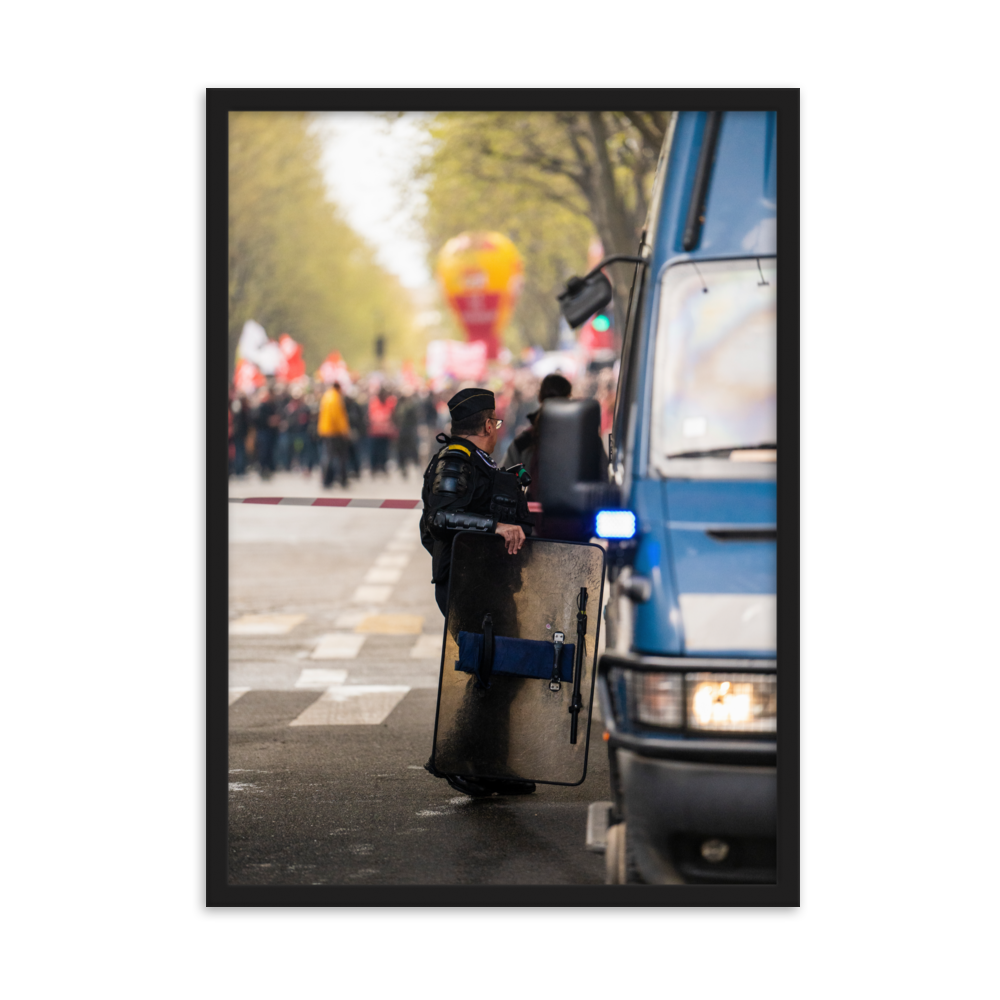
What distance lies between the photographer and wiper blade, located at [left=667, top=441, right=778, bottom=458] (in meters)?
5.18

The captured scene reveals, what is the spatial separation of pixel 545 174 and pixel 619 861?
35.6 meters

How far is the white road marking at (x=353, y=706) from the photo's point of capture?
30.7 feet

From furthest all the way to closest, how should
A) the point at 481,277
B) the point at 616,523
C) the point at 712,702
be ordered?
the point at 481,277
the point at 616,523
the point at 712,702

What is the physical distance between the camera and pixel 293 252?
69.4m

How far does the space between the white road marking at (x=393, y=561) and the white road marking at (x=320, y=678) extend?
22.6ft

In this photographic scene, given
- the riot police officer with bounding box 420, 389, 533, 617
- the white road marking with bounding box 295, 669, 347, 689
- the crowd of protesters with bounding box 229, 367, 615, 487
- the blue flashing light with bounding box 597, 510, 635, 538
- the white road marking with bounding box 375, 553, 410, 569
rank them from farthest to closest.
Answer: the crowd of protesters with bounding box 229, 367, 615, 487 → the white road marking with bounding box 375, 553, 410, 569 → the white road marking with bounding box 295, 669, 347, 689 → the riot police officer with bounding box 420, 389, 533, 617 → the blue flashing light with bounding box 597, 510, 635, 538

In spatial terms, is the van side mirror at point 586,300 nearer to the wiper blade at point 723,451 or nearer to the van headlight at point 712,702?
the wiper blade at point 723,451

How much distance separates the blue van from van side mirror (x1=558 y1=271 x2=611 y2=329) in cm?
83

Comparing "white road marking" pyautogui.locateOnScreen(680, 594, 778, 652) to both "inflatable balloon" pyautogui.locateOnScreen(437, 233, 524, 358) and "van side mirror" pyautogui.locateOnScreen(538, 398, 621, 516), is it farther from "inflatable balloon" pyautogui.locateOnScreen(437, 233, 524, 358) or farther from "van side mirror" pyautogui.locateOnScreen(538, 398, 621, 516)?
"inflatable balloon" pyautogui.locateOnScreen(437, 233, 524, 358)

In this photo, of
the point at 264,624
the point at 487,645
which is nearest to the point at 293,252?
the point at 264,624

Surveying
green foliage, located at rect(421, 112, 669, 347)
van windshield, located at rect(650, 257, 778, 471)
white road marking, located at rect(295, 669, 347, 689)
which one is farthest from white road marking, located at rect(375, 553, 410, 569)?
van windshield, located at rect(650, 257, 778, 471)

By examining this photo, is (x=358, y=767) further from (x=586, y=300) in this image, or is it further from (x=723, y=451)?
(x=723, y=451)

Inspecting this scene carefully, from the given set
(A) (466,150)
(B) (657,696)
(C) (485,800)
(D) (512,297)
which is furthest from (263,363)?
(B) (657,696)

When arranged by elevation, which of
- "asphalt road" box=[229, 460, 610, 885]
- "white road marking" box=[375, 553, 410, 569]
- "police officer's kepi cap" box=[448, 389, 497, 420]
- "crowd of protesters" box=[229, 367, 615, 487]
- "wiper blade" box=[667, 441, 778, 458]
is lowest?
"asphalt road" box=[229, 460, 610, 885]
